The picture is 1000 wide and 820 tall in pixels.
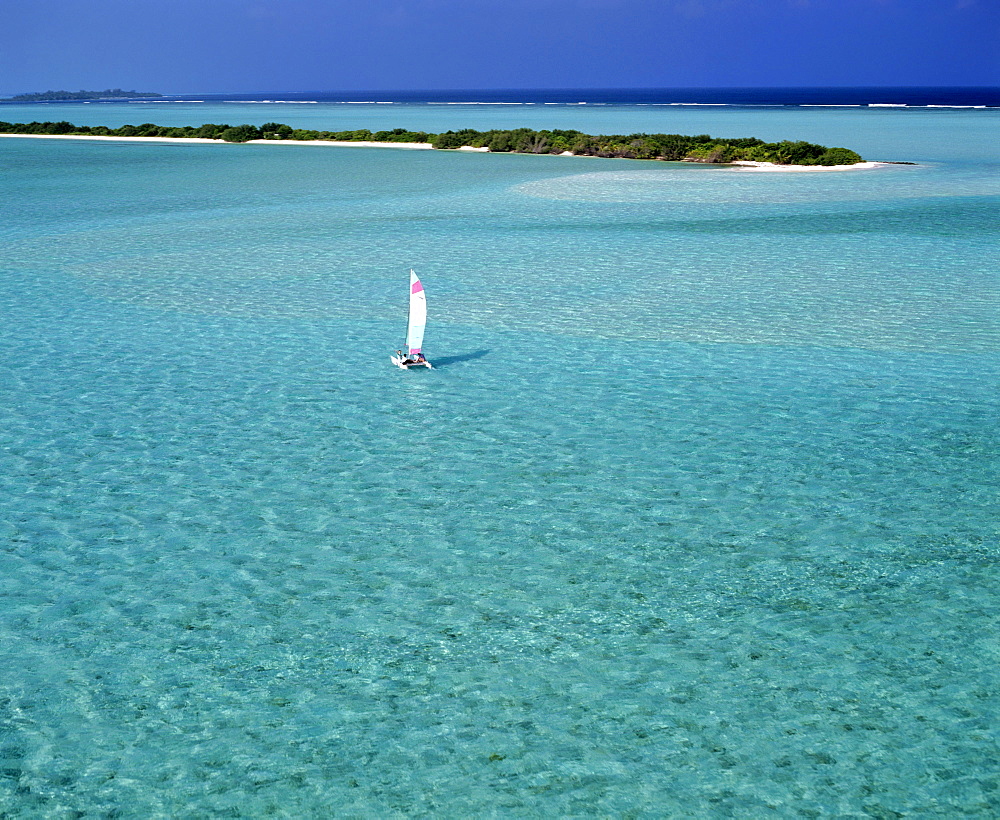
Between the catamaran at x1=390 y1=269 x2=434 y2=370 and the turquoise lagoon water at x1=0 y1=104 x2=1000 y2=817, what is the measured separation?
28 centimetres

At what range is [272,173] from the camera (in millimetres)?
55375

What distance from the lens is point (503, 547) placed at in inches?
440

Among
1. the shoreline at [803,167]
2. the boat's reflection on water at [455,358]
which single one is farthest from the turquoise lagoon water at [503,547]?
the shoreline at [803,167]

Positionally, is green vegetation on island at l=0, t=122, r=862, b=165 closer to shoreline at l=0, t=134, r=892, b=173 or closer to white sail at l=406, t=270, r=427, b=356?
shoreline at l=0, t=134, r=892, b=173

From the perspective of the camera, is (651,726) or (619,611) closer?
(651,726)

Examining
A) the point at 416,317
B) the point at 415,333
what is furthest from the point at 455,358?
the point at 416,317

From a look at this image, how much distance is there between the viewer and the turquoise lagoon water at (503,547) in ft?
25.5

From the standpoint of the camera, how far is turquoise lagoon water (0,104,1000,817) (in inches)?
306

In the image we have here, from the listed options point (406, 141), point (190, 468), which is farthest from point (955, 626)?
point (406, 141)

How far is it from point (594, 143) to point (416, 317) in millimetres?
54655

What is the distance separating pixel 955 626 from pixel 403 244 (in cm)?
2343

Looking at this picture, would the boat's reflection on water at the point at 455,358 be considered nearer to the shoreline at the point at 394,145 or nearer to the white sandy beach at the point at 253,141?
the shoreline at the point at 394,145

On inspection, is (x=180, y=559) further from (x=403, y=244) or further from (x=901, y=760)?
(x=403, y=244)

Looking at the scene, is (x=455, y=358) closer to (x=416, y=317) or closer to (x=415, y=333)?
(x=415, y=333)
